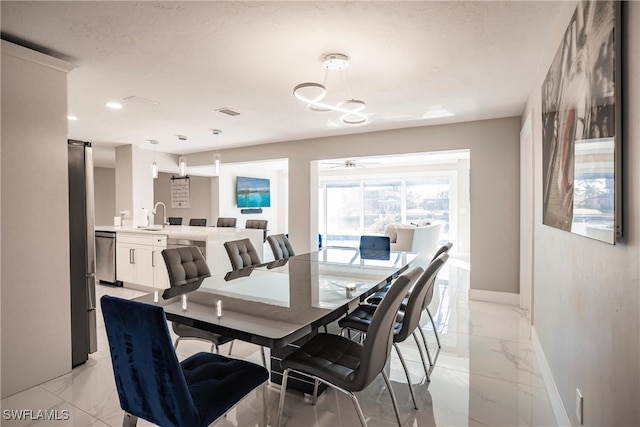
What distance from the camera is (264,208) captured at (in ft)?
32.9

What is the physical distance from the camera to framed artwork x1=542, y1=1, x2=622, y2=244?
3.76 feet

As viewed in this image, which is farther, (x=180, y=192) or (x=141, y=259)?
(x=180, y=192)

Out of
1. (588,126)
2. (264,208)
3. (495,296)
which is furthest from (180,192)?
(588,126)

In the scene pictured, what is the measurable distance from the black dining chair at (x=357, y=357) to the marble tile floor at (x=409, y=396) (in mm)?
389

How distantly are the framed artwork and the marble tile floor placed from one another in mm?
1190

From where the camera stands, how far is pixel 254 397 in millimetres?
2193

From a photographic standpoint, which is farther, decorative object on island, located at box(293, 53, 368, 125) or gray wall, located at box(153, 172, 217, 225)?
gray wall, located at box(153, 172, 217, 225)

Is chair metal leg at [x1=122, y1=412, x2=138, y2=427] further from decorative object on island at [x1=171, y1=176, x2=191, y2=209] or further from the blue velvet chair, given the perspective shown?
decorative object on island at [x1=171, y1=176, x2=191, y2=209]

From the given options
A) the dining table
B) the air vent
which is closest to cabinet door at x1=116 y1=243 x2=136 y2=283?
the air vent

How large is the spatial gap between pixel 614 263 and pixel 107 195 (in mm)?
11345

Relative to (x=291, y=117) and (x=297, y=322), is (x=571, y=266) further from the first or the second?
(x=291, y=117)

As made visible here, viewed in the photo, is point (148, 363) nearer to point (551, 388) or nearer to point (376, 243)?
point (551, 388)

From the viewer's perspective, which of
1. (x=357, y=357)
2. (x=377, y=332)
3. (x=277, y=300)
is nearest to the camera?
(x=377, y=332)

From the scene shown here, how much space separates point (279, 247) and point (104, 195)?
8.41 metres
